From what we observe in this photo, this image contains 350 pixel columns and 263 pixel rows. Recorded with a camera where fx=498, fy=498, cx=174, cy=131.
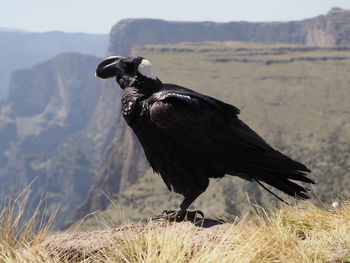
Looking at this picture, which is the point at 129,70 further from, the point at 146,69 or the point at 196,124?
the point at 196,124

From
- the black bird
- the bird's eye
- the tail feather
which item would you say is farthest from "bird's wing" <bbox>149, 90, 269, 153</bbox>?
the bird's eye

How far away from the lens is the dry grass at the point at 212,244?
4590 mm

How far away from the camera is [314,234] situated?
5.65 metres

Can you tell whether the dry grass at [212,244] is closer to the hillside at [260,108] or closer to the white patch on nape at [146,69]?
the white patch on nape at [146,69]

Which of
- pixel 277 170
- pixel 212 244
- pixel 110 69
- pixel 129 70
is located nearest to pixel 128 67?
pixel 129 70

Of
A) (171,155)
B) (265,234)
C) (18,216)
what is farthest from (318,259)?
(18,216)

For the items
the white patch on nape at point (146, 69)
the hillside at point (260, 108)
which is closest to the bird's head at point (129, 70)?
the white patch on nape at point (146, 69)

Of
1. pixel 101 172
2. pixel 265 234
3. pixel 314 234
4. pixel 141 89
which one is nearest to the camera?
pixel 265 234

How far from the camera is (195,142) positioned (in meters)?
5.74

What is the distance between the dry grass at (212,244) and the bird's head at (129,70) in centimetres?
185

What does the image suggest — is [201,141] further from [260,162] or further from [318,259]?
[318,259]

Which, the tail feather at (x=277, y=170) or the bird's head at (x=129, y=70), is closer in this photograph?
the tail feather at (x=277, y=170)

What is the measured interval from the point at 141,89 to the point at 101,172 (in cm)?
16587

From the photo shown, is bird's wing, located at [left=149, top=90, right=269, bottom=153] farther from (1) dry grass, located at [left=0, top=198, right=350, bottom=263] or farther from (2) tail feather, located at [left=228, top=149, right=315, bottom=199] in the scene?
(1) dry grass, located at [left=0, top=198, right=350, bottom=263]
